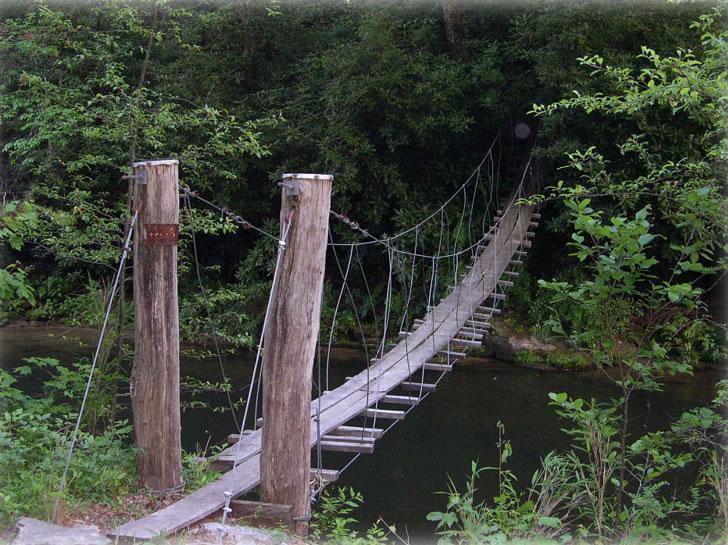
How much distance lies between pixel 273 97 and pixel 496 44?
6.47 ft

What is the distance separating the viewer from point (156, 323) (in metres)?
2.61

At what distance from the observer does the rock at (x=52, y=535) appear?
1.97 m

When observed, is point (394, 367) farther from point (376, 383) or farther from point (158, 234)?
point (158, 234)

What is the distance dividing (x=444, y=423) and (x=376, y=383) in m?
1.78

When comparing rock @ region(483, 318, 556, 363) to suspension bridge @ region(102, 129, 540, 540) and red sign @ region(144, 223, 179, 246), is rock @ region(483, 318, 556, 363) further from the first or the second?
red sign @ region(144, 223, 179, 246)

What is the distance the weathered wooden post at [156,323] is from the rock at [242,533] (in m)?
0.42

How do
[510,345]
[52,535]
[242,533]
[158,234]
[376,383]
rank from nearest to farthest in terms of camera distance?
[52,535] < [242,533] < [158,234] < [376,383] < [510,345]

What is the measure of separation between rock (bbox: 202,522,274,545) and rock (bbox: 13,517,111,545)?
12.4 inches

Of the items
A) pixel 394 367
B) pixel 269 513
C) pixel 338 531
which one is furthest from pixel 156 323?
pixel 394 367

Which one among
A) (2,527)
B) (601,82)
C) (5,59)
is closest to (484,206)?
Result: (601,82)

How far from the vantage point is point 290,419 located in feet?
8.05

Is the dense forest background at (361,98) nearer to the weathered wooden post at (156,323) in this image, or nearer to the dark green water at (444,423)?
the dark green water at (444,423)

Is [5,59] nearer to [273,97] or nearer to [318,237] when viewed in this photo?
[273,97]

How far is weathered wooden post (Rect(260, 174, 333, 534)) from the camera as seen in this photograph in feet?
8.04
